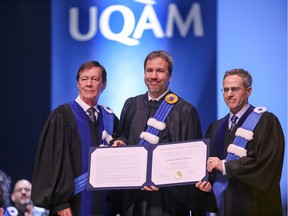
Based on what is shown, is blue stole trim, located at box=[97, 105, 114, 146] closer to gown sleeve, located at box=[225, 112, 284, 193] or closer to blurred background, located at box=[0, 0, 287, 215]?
gown sleeve, located at box=[225, 112, 284, 193]

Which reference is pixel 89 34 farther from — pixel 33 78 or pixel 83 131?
pixel 83 131

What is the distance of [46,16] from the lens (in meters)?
6.73

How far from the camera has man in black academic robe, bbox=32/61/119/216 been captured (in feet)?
15.3

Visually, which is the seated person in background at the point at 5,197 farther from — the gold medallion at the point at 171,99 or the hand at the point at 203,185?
the hand at the point at 203,185

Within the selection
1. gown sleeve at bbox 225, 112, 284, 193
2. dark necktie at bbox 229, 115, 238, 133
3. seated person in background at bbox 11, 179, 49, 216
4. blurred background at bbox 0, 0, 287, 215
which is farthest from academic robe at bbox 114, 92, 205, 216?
seated person in background at bbox 11, 179, 49, 216

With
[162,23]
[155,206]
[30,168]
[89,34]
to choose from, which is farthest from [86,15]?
[155,206]

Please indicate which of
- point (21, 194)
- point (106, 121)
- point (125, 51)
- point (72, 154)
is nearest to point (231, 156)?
point (106, 121)

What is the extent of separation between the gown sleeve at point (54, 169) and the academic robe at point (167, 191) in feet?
1.54

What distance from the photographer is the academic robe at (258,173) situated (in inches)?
181

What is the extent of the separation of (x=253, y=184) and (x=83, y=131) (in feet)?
4.09

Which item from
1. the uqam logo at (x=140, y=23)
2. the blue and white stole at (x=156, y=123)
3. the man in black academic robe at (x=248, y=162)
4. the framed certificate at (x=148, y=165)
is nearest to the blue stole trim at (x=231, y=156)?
the man in black academic robe at (x=248, y=162)

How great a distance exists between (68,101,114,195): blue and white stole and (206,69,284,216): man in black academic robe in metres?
0.78

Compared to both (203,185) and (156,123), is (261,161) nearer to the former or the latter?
(203,185)

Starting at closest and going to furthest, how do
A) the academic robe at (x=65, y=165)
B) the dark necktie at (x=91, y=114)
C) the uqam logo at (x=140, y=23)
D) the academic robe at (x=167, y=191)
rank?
the academic robe at (x=65, y=165)
the academic robe at (x=167, y=191)
the dark necktie at (x=91, y=114)
the uqam logo at (x=140, y=23)
